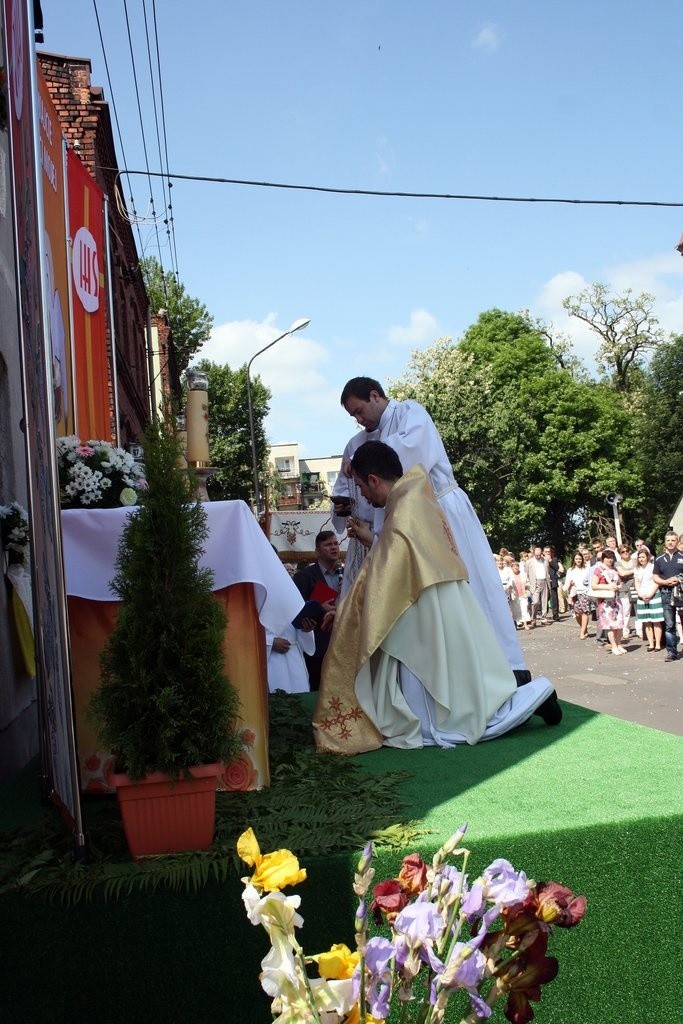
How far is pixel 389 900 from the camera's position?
4.77ft

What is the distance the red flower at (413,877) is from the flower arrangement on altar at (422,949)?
0.04 metres

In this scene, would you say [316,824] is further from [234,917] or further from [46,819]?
[46,819]

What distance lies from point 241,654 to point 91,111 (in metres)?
14.0

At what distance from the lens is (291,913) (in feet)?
4.21

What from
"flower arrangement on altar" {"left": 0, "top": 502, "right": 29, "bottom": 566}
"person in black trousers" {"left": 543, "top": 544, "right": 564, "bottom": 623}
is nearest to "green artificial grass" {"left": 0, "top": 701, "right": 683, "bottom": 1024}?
"flower arrangement on altar" {"left": 0, "top": 502, "right": 29, "bottom": 566}

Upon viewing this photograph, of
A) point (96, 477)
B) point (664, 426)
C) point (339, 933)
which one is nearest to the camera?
point (339, 933)

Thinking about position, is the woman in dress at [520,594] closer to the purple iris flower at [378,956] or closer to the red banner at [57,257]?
the red banner at [57,257]

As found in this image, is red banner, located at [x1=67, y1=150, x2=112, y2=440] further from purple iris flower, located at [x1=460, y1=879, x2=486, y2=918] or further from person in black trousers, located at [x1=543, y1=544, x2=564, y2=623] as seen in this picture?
person in black trousers, located at [x1=543, y1=544, x2=564, y2=623]

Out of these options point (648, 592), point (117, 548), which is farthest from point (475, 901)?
point (648, 592)

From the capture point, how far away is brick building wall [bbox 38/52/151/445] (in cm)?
1562

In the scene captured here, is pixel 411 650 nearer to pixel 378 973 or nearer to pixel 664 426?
pixel 378 973

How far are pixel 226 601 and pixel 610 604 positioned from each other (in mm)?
13948

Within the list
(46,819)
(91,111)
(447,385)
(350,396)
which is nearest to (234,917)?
(46,819)

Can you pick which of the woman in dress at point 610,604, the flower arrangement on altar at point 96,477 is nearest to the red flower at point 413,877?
the flower arrangement on altar at point 96,477
